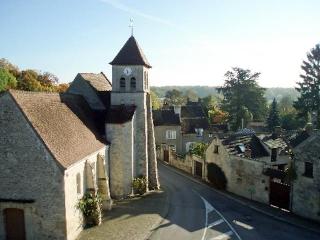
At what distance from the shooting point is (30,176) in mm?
22062

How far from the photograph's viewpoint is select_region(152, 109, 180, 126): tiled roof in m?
59.7

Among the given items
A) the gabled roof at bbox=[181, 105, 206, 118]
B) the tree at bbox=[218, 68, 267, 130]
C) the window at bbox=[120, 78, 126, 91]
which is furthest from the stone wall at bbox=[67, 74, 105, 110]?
the tree at bbox=[218, 68, 267, 130]

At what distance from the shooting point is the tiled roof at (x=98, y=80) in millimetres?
37188

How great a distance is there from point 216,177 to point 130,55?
15.5 metres

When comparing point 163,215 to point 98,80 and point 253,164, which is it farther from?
point 98,80

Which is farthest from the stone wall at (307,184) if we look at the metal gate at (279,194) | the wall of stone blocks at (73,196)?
the wall of stone blocks at (73,196)

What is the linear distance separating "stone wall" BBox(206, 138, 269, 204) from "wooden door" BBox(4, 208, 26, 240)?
20.1 metres

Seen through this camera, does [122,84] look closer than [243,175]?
No

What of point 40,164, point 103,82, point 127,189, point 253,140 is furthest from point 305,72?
point 40,164

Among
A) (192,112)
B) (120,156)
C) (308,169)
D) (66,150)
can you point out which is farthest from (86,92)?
(192,112)

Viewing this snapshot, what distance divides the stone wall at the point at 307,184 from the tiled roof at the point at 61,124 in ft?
52.7

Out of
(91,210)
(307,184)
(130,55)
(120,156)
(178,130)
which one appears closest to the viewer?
(91,210)

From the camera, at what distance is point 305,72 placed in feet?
224

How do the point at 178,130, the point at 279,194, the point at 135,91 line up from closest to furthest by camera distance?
the point at 279,194, the point at 135,91, the point at 178,130
